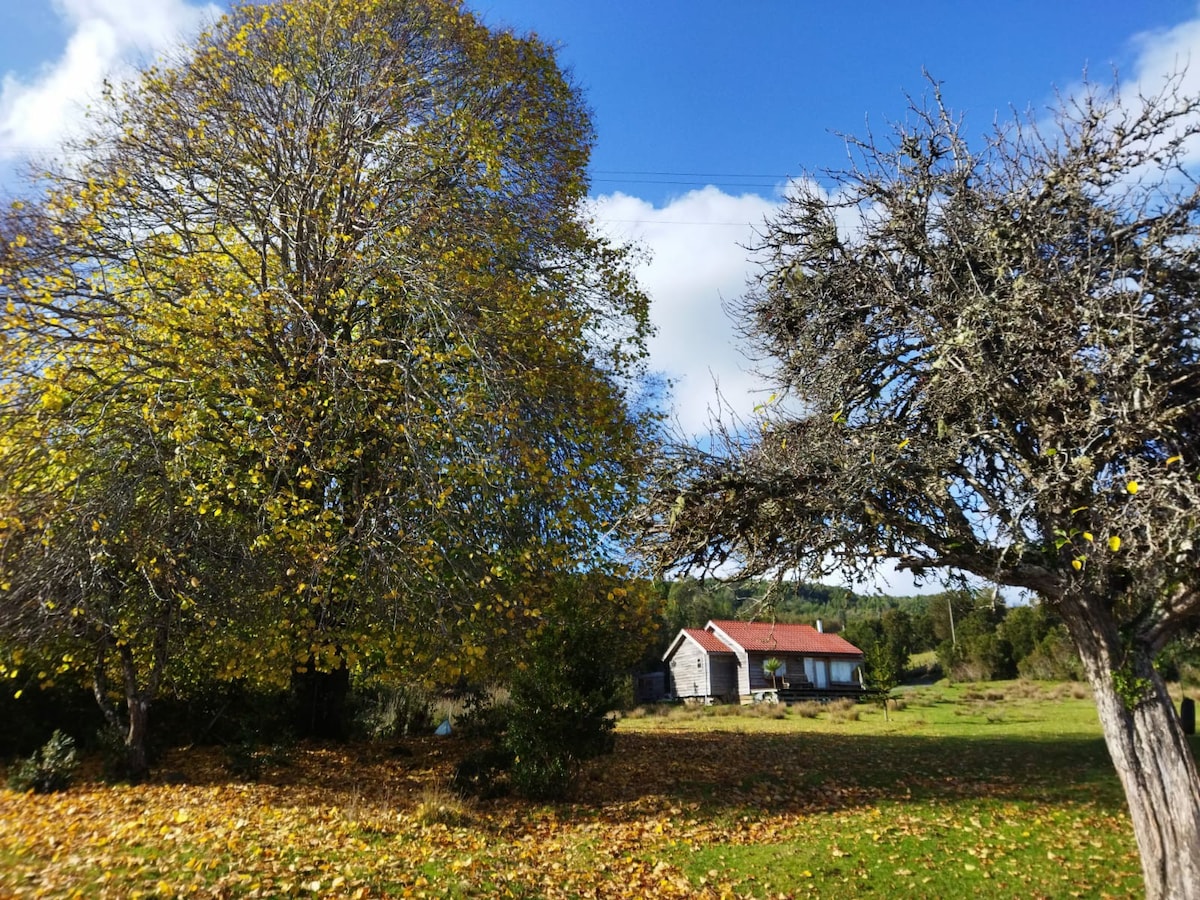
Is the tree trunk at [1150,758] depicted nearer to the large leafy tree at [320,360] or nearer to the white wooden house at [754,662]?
the large leafy tree at [320,360]

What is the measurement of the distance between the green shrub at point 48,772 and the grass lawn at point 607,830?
219 mm

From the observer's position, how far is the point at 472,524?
9578 millimetres

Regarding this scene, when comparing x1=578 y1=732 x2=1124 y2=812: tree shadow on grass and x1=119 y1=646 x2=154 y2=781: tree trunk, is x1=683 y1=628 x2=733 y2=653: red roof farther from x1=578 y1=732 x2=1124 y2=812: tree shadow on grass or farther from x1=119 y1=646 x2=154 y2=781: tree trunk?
x1=119 y1=646 x2=154 y2=781: tree trunk

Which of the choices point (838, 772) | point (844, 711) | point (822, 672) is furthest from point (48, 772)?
point (822, 672)

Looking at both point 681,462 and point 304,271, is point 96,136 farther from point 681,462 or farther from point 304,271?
point 681,462

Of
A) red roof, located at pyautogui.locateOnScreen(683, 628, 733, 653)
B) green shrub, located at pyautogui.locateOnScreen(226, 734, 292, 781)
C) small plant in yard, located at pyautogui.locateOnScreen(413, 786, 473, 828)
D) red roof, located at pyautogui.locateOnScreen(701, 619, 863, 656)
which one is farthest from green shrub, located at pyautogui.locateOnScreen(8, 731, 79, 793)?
red roof, located at pyautogui.locateOnScreen(683, 628, 733, 653)

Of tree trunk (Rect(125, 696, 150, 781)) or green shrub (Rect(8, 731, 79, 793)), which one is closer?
green shrub (Rect(8, 731, 79, 793))

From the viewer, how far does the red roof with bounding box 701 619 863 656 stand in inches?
1638

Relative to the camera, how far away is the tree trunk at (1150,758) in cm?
661

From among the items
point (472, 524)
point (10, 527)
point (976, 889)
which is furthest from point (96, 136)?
point (976, 889)

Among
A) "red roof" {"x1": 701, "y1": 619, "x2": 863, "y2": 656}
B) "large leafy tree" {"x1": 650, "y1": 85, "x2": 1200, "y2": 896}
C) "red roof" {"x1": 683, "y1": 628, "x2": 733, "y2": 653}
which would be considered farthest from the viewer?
"red roof" {"x1": 683, "y1": 628, "x2": 733, "y2": 653}

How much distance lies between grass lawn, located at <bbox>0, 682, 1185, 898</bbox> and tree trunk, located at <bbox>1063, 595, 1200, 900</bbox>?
1.31 metres

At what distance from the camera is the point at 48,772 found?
33.1 ft

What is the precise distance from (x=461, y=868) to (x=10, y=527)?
6.37m
